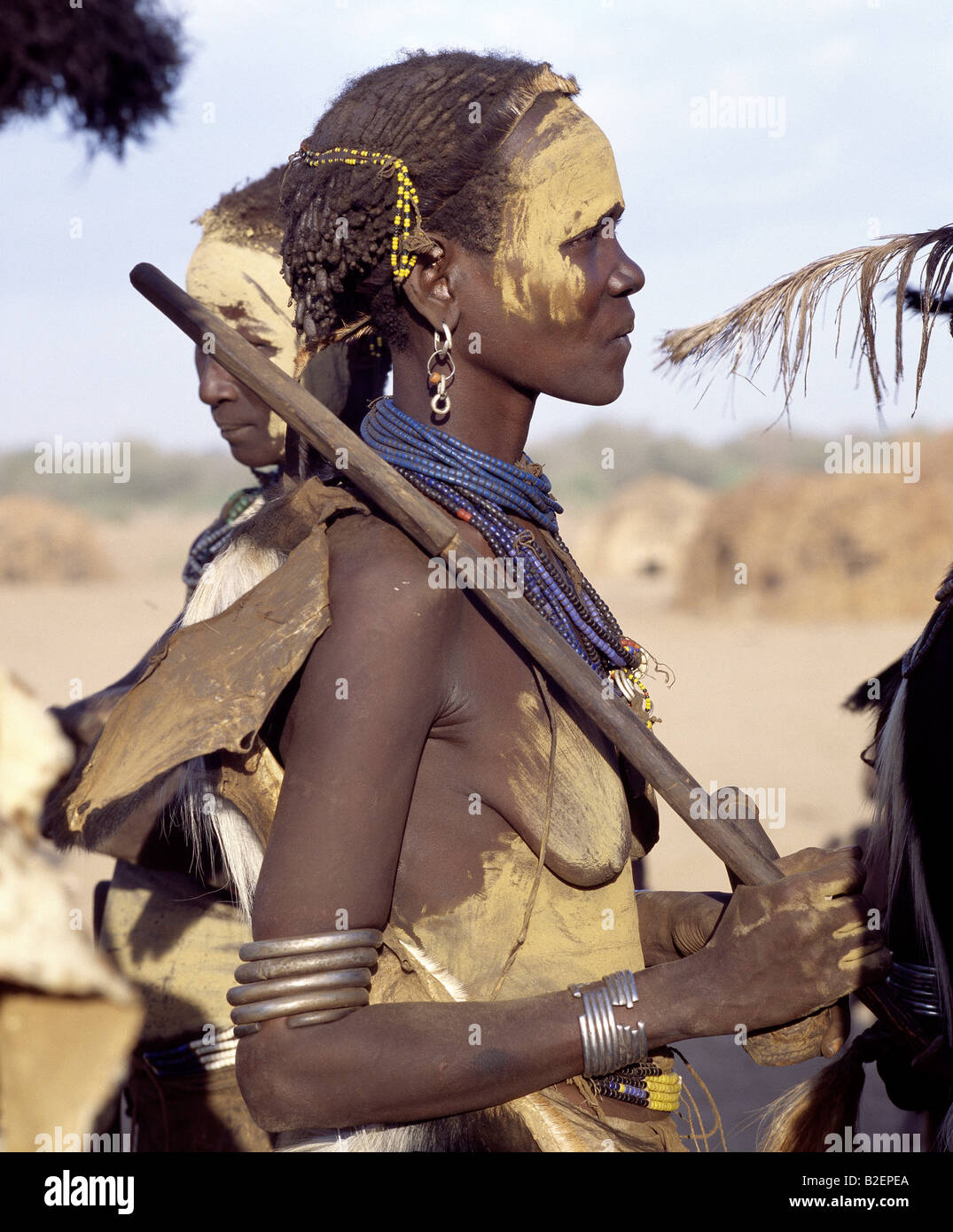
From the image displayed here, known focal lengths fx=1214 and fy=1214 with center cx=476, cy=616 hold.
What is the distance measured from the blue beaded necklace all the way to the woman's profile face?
0.54 feet

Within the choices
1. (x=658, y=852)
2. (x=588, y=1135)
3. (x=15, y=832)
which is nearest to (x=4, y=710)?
(x=15, y=832)

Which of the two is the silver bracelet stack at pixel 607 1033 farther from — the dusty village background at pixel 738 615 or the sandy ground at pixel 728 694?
the sandy ground at pixel 728 694

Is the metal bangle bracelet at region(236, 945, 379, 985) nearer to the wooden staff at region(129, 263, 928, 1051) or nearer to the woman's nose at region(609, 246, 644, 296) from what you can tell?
the wooden staff at region(129, 263, 928, 1051)

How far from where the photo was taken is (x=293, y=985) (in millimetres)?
1585

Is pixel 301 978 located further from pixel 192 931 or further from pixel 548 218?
pixel 192 931

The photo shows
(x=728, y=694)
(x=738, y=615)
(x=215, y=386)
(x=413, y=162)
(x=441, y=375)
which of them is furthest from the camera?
(x=738, y=615)

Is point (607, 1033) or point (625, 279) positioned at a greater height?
point (625, 279)

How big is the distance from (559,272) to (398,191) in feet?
0.93

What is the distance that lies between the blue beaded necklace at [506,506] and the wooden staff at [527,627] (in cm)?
17

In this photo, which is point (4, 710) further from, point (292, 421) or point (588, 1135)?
point (588, 1135)

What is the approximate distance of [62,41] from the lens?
7703 millimetres

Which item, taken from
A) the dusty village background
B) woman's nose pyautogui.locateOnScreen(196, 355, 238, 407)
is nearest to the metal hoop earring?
the dusty village background

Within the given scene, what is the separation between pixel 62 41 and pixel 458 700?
24.5 feet

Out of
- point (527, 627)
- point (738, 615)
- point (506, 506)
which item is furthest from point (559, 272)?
point (738, 615)
